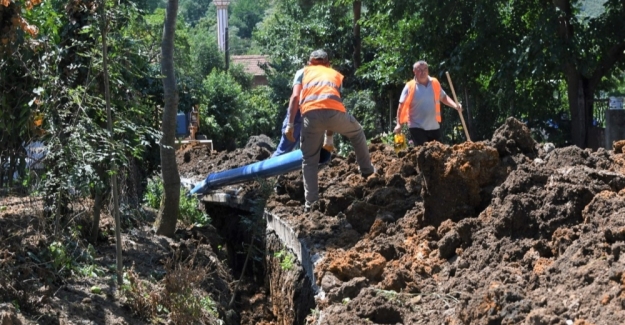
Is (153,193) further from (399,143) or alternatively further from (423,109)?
(423,109)

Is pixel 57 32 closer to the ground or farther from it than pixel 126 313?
farther from it

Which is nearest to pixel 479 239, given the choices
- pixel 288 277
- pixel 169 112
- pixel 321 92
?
pixel 288 277

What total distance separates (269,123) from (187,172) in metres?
28.5

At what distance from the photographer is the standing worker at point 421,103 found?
1365 centimetres

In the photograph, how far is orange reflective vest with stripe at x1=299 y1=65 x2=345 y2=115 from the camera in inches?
444

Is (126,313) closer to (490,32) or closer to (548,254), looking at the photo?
(548,254)

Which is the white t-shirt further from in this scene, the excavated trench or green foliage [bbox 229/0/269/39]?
green foliage [bbox 229/0/269/39]

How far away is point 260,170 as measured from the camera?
44.9ft

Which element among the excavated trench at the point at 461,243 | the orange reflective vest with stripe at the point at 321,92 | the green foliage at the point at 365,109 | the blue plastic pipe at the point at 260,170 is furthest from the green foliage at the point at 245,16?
the excavated trench at the point at 461,243

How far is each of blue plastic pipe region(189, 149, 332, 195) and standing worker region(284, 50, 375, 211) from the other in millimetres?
781

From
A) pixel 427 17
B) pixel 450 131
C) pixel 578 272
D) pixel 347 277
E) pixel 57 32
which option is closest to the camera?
pixel 578 272

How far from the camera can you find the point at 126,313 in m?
9.16

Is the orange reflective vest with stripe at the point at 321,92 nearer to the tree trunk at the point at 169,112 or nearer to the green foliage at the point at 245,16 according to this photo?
the tree trunk at the point at 169,112

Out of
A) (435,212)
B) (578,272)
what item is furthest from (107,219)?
(578,272)
